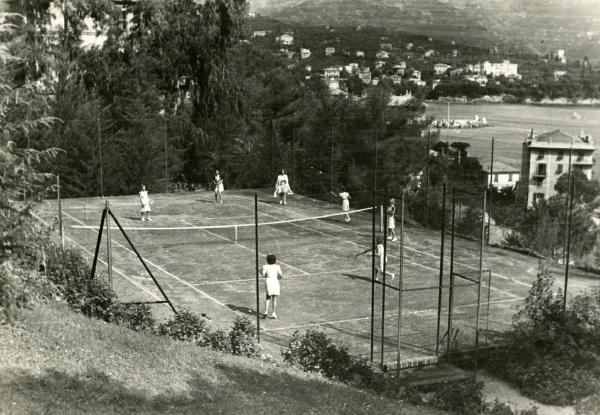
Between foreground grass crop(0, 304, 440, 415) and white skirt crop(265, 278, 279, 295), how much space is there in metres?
3.81

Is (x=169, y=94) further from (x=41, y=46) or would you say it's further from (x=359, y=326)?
(x=359, y=326)

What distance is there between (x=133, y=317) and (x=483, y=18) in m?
36.0

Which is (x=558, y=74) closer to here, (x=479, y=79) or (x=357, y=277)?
(x=479, y=79)

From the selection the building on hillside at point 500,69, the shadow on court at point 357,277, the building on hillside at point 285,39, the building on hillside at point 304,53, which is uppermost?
the building on hillside at point 285,39

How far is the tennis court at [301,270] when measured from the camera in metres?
17.1

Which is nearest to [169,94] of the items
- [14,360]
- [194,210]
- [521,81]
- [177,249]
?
[194,210]

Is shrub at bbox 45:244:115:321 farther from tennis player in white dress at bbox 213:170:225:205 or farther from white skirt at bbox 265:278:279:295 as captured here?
tennis player in white dress at bbox 213:170:225:205

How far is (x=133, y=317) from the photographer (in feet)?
47.2

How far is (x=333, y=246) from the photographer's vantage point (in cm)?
2486

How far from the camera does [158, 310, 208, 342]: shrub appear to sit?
13.9m

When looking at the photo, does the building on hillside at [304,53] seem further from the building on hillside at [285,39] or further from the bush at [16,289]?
the bush at [16,289]

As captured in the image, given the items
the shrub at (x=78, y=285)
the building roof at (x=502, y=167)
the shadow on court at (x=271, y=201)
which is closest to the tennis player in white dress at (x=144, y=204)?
the shadow on court at (x=271, y=201)

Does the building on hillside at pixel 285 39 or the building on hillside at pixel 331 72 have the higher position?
the building on hillside at pixel 285 39

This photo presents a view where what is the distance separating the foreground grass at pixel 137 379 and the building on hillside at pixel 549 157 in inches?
1199
